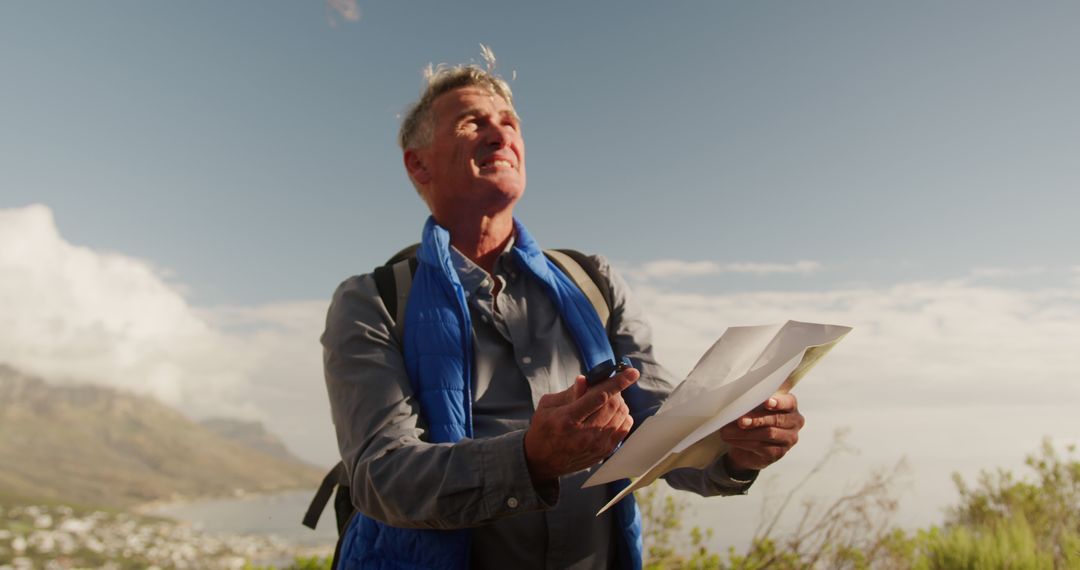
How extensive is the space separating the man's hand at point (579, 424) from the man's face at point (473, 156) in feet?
3.84

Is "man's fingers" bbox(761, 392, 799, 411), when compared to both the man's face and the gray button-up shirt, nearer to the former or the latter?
the gray button-up shirt

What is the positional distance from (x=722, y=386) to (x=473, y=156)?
1.38 m

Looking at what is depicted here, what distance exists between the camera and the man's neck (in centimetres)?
253

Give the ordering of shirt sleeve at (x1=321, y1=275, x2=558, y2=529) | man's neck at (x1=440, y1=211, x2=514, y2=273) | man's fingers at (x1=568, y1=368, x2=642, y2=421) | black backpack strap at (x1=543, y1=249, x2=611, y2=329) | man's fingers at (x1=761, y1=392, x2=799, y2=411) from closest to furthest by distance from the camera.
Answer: man's fingers at (x1=568, y1=368, x2=642, y2=421) < shirt sleeve at (x1=321, y1=275, x2=558, y2=529) < man's fingers at (x1=761, y1=392, x2=799, y2=411) < black backpack strap at (x1=543, y1=249, x2=611, y2=329) < man's neck at (x1=440, y1=211, x2=514, y2=273)

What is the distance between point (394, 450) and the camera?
5.79 ft

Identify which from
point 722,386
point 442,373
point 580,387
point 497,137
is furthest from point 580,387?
point 497,137

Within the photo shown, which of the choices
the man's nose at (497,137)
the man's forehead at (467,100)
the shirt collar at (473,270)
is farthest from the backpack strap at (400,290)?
the man's forehead at (467,100)

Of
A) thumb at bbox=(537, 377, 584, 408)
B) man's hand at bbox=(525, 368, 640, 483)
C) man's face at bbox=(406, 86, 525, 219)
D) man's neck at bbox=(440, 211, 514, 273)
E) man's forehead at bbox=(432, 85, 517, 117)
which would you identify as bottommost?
man's hand at bbox=(525, 368, 640, 483)

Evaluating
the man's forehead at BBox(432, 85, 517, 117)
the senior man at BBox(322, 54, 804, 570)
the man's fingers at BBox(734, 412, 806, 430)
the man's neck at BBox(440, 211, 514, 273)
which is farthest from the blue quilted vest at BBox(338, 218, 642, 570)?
the man's fingers at BBox(734, 412, 806, 430)

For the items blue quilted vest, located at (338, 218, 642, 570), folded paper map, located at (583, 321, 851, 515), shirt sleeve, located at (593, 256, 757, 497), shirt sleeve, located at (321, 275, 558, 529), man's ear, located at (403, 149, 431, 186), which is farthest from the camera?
man's ear, located at (403, 149, 431, 186)

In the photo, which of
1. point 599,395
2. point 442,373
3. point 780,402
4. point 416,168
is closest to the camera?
point 599,395

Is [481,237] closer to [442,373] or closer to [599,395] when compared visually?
[442,373]

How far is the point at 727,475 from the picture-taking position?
2.00m

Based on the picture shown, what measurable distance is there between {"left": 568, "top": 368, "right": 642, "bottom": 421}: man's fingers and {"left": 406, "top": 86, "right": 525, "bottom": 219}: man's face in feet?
4.13
